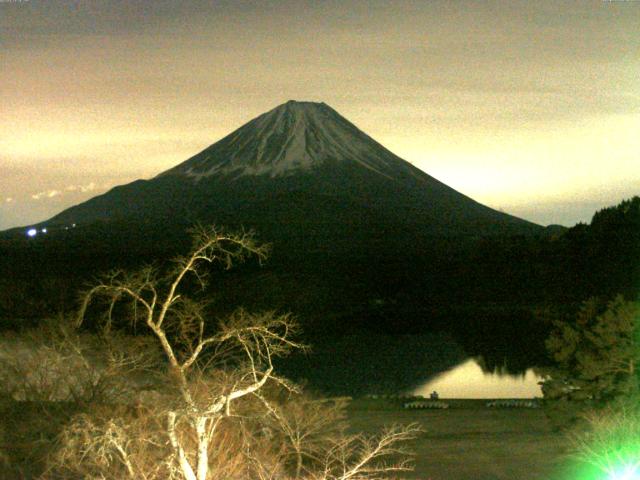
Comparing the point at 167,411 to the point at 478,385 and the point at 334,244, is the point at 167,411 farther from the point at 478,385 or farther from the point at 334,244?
the point at 334,244

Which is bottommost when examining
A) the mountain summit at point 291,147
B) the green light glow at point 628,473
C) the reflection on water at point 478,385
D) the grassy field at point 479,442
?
the reflection on water at point 478,385

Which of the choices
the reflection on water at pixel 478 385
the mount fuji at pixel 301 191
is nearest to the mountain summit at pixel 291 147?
the mount fuji at pixel 301 191

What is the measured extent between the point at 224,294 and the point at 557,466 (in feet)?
140

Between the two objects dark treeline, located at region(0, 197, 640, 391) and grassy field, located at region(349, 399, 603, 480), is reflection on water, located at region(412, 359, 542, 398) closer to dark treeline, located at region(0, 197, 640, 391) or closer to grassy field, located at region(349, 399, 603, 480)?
dark treeline, located at region(0, 197, 640, 391)

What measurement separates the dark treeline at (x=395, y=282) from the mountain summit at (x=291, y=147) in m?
18.3

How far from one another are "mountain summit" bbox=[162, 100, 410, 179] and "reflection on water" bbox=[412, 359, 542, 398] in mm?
70064

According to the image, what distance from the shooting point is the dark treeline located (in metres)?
38.1

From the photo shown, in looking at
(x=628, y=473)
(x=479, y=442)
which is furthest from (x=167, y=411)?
(x=479, y=442)

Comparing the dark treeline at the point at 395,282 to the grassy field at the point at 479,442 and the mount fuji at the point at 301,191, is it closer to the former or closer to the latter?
the mount fuji at the point at 301,191

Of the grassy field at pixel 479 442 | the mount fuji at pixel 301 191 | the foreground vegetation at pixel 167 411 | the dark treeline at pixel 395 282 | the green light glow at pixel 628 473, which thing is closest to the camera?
the foreground vegetation at pixel 167 411

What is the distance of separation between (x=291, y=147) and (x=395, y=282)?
146 ft

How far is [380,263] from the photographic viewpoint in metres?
71.8

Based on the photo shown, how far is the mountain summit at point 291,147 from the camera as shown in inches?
4092

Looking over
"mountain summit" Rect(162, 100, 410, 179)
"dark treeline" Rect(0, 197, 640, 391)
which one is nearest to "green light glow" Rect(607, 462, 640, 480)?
"dark treeline" Rect(0, 197, 640, 391)
